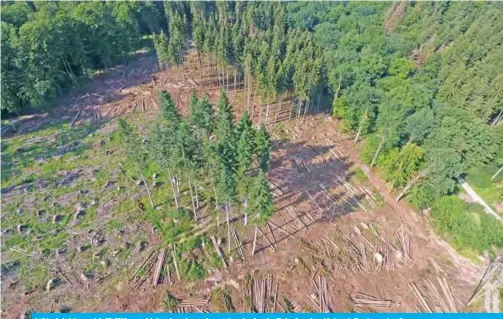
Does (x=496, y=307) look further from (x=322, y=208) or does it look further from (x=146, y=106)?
(x=146, y=106)

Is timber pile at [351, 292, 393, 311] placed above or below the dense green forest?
below

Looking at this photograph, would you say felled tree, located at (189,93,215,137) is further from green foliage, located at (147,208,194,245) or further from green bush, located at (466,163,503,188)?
green bush, located at (466,163,503,188)

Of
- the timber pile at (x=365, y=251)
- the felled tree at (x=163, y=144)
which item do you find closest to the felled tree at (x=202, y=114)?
the felled tree at (x=163, y=144)

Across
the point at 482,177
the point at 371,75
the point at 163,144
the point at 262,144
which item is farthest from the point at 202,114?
the point at 482,177

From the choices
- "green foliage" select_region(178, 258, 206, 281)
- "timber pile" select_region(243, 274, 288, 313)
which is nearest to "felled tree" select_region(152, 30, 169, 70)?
"green foliage" select_region(178, 258, 206, 281)

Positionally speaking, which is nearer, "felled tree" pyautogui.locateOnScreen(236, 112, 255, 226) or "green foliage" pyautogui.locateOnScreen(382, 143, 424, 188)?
"felled tree" pyautogui.locateOnScreen(236, 112, 255, 226)

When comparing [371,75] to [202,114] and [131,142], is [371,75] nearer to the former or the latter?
[202,114]

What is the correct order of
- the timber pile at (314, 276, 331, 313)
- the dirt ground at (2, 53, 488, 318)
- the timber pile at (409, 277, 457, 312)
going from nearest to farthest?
the timber pile at (314, 276, 331, 313)
the dirt ground at (2, 53, 488, 318)
the timber pile at (409, 277, 457, 312)
